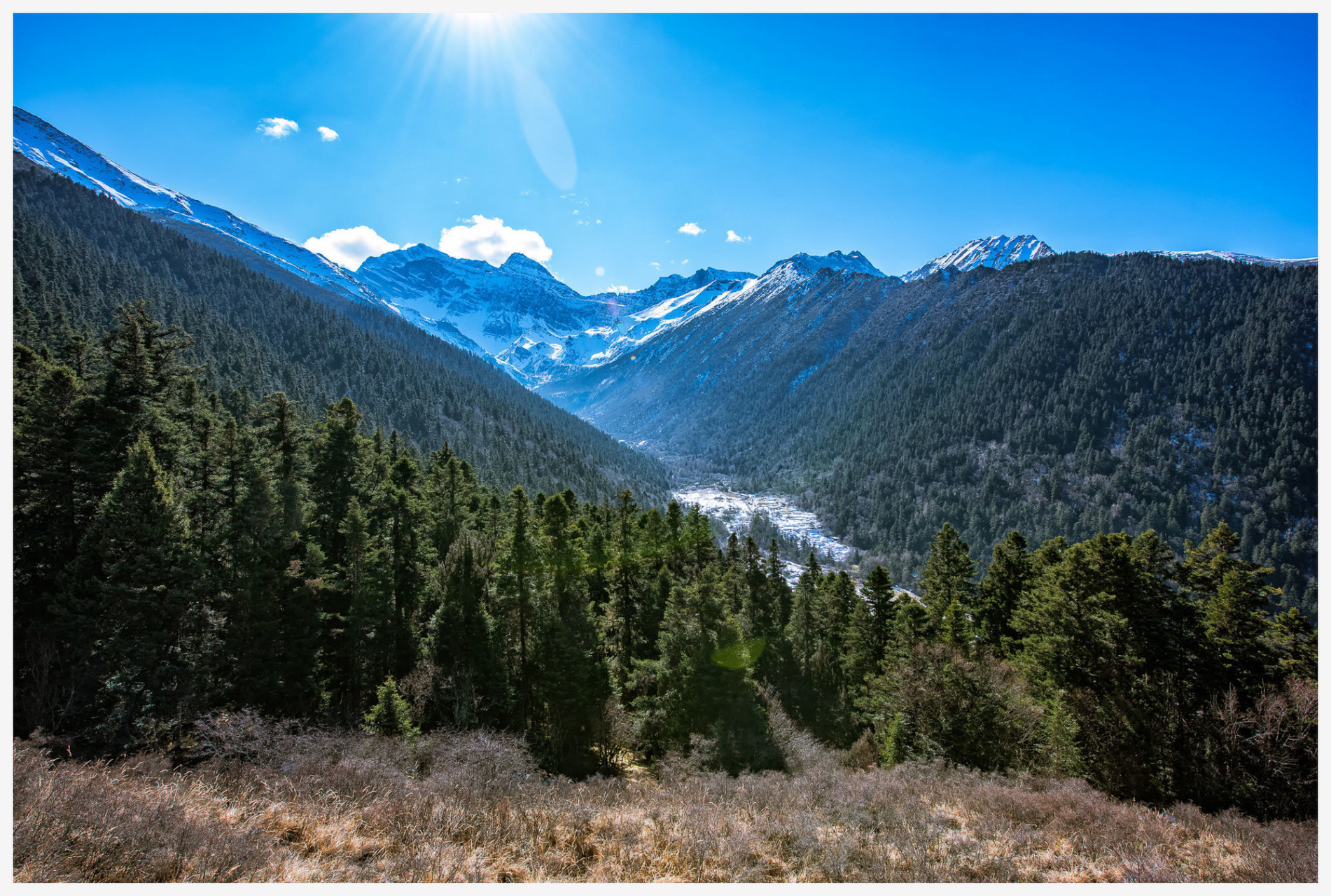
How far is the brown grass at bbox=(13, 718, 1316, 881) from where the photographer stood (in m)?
8.95

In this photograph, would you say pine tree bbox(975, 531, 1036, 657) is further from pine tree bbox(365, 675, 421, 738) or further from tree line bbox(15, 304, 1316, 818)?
pine tree bbox(365, 675, 421, 738)

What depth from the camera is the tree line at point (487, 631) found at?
697 inches

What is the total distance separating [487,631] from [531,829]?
15994 mm

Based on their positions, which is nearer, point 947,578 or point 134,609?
point 134,609

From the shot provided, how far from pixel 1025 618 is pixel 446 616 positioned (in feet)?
93.0

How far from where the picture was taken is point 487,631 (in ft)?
87.0

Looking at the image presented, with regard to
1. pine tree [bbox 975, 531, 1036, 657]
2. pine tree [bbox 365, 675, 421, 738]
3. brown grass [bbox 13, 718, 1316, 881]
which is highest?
pine tree [bbox 975, 531, 1036, 657]

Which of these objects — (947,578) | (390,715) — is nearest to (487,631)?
(390,715)

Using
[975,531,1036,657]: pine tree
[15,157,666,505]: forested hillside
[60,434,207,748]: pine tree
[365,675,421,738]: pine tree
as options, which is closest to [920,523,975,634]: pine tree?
[975,531,1036,657]: pine tree

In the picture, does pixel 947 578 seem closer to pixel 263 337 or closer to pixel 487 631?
pixel 487 631

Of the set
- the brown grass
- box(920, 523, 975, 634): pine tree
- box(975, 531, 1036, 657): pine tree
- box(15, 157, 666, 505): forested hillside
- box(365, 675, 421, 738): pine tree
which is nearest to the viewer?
the brown grass

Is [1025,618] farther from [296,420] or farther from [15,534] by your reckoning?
[15,534]

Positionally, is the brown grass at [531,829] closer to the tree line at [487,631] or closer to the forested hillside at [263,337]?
the tree line at [487,631]

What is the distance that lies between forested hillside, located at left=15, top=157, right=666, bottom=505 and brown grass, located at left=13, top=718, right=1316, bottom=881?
6842 centimetres
